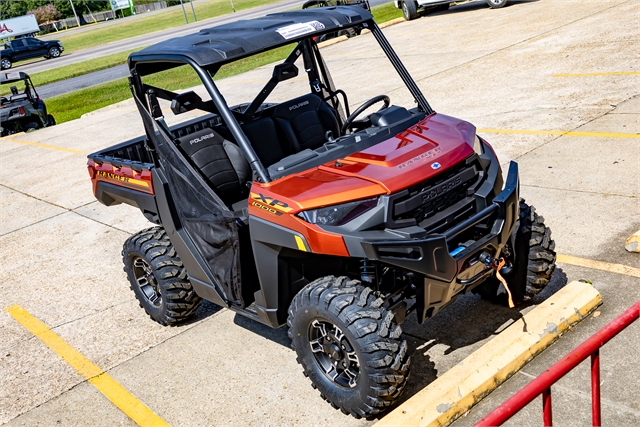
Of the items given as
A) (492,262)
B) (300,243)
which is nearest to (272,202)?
(300,243)

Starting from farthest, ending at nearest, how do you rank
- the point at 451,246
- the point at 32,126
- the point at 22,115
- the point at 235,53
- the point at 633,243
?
the point at 32,126
the point at 22,115
the point at 633,243
the point at 235,53
the point at 451,246

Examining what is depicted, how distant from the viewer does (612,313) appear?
4980 millimetres

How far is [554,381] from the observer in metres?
2.40

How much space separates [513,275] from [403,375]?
4.58 ft

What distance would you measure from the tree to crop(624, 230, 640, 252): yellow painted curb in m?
84.0

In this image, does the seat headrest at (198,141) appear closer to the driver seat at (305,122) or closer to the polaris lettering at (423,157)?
the driver seat at (305,122)

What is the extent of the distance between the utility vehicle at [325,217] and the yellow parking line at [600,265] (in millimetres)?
908

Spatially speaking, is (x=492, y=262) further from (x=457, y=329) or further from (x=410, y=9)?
(x=410, y=9)

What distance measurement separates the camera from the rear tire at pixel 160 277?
18.4ft

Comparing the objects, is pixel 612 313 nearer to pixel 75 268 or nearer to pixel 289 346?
pixel 289 346

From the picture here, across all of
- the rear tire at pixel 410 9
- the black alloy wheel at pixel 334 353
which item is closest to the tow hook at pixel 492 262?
the black alloy wheel at pixel 334 353

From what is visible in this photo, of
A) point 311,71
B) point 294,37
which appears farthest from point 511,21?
point 294,37

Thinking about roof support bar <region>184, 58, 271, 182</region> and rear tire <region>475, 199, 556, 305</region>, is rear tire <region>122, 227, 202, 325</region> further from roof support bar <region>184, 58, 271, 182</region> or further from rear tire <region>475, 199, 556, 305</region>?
rear tire <region>475, 199, 556, 305</region>

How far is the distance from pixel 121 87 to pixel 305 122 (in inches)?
695
